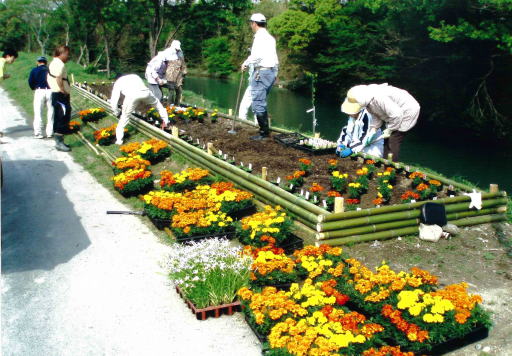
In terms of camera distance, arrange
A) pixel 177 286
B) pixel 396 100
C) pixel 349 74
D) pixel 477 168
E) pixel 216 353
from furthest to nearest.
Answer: pixel 349 74 < pixel 477 168 < pixel 396 100 < pixel 177 286 < pixel 216 353

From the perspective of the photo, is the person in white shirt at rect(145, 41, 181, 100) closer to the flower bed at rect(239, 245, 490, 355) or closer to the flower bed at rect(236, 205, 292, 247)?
the flower bed at rect(236, 205, 292, 247)

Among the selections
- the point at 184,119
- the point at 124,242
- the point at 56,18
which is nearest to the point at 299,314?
the point at 124,242

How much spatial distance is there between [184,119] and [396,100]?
6.81 meters

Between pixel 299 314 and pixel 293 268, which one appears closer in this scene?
pixel 299 314

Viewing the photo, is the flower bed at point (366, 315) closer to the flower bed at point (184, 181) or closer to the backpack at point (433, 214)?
the backpack at point (433, 214)

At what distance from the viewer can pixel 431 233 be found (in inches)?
259

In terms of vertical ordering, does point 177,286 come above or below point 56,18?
below

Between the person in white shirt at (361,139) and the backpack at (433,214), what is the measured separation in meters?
2.80

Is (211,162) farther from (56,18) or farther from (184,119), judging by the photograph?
(56,18)

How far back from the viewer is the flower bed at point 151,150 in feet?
34.0

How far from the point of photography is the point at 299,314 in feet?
14.9

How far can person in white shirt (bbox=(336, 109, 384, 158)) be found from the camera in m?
9.34

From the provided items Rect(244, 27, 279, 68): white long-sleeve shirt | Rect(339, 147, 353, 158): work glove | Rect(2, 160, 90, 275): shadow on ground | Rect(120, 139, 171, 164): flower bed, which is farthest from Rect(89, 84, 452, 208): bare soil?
Rect(2, 160, 90, 275): shadow on ground

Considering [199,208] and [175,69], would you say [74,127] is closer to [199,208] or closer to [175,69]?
[175,69]
